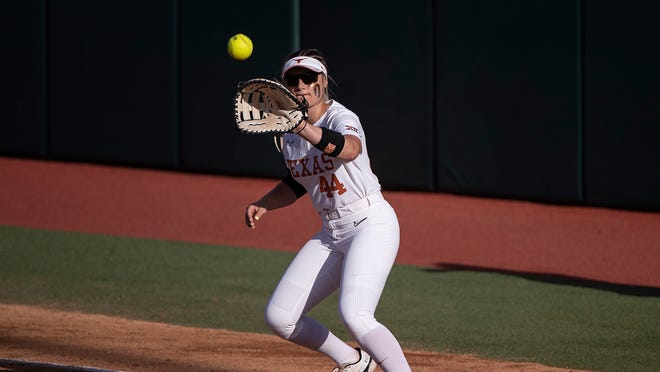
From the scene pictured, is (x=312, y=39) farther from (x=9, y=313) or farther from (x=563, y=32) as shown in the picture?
(x=9, y=313)

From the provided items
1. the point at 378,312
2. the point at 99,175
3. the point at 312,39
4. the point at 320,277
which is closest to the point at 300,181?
the point at 320,277

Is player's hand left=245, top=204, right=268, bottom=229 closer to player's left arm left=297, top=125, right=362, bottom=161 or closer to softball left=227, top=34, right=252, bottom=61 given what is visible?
player's left arm left=297, top=125, right=362, bottom=161

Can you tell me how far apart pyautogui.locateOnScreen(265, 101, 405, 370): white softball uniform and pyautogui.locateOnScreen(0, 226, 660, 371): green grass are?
5.48 ft

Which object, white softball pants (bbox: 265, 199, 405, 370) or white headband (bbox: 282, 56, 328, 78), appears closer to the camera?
white softball pants (bbox: 265, 199, 405, 370)

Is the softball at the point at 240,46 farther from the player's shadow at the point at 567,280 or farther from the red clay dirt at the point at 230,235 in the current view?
the player's shadow at the point at 567,280

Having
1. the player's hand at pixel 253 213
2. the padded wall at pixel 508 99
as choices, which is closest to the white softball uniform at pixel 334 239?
the player's hand at pixel 253 213

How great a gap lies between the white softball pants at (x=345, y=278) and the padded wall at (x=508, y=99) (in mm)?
7017

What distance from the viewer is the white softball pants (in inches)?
209

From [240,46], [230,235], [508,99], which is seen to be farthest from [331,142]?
[508,99]

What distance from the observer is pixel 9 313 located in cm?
826

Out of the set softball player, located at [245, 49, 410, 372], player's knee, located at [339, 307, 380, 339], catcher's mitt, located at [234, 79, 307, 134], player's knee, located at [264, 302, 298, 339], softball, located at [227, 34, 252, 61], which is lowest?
player's knee, located at [264, 302, 298, 339]

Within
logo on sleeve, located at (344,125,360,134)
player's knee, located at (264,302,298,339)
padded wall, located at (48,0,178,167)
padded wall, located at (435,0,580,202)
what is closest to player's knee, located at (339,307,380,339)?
player's knee, located at (264,302,298,339)

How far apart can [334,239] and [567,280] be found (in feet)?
13.4

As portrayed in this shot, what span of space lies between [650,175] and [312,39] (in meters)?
4.38
